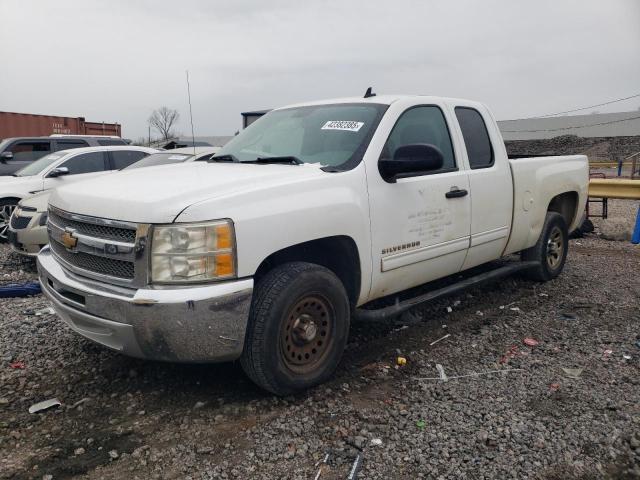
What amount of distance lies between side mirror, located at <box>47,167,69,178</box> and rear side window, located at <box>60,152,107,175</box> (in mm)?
324

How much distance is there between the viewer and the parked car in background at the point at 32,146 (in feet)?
38.7

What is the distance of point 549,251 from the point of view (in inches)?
234

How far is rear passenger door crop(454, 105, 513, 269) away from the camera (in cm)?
453

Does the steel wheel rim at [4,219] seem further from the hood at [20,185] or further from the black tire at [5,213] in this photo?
the hood at [20,185]

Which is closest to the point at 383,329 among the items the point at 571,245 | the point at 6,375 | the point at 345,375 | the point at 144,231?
the point at 345,375

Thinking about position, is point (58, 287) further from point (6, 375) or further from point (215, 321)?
point (215, 321)

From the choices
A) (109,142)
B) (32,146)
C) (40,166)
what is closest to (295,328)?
(40,166)

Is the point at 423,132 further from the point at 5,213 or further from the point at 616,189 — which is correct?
the point at 5,213

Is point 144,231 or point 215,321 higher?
point 144,231

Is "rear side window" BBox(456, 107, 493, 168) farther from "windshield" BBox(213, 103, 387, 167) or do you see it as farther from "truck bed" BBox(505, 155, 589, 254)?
"windshield" BBox(213, 103, 387, 167)

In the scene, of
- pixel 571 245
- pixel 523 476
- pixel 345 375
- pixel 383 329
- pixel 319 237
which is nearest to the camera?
pixel 523 476

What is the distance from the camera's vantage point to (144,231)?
2826mm

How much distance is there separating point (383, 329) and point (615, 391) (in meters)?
1.79

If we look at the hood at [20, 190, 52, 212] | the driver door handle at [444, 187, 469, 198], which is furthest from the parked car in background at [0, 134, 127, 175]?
the driver door handle at [444, 187, 469, 198]
